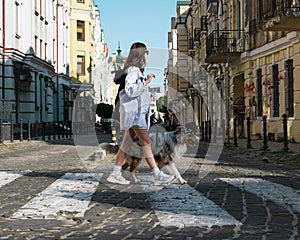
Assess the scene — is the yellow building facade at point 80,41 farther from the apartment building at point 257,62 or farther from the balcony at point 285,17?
the balcony at point 285,17

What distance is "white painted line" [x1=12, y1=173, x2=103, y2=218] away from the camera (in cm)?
550

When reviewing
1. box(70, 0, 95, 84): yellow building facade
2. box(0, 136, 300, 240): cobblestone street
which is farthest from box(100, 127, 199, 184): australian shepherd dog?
box(70, 0, 95, 84): yellow building facade

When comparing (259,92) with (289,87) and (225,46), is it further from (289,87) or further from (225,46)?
(225,46)

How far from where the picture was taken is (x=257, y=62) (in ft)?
78.1

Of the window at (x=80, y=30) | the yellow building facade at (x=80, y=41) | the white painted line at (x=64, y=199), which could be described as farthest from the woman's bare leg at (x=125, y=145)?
the window at (x=80, y=30)

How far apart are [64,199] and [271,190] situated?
2.65m

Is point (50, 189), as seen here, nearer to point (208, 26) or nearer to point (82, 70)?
point (208, 26)

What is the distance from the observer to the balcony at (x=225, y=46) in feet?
86.7

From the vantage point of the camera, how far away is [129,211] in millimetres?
5652

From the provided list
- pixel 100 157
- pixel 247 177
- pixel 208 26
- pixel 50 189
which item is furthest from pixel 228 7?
pixel 50 189

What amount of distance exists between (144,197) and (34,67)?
26671 mm

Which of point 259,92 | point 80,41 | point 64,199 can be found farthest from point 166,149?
point 80,41

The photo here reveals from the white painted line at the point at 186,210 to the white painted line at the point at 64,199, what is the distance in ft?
2.61

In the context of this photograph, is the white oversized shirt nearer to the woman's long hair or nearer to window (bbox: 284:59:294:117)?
the woman's long hair
